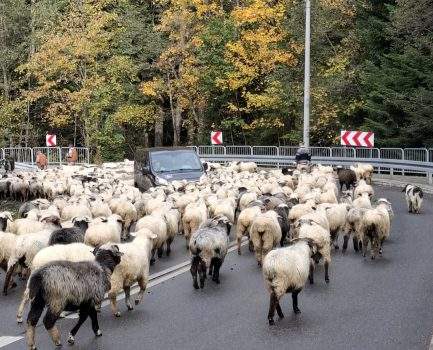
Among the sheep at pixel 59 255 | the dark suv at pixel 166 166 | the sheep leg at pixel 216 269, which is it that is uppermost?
the dark suv at pixel 166 166

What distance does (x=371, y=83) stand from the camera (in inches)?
1383

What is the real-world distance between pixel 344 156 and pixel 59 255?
27.6 metres

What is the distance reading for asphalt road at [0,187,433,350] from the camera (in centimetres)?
848

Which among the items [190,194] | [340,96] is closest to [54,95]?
[340,96]

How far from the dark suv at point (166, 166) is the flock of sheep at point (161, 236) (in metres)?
1.08

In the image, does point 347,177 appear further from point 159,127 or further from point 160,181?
point 159,127

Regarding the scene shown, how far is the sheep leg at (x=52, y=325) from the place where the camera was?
811 cm

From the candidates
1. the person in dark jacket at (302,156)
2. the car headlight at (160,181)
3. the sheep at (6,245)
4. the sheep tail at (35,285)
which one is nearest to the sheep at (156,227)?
the sheep at (6,245)

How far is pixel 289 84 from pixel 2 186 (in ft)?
71.1

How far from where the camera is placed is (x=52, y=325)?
8.18 metres

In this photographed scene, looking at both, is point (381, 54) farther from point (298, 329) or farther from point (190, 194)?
point (298, 329)

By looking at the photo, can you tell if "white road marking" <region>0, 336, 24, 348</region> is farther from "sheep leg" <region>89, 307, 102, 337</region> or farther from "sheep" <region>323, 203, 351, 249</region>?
"sheep" <region>323, 203, 351, 249</region>

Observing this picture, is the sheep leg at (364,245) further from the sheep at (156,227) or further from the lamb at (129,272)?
the lamb at (129,272)

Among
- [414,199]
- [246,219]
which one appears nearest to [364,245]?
[246,219]
